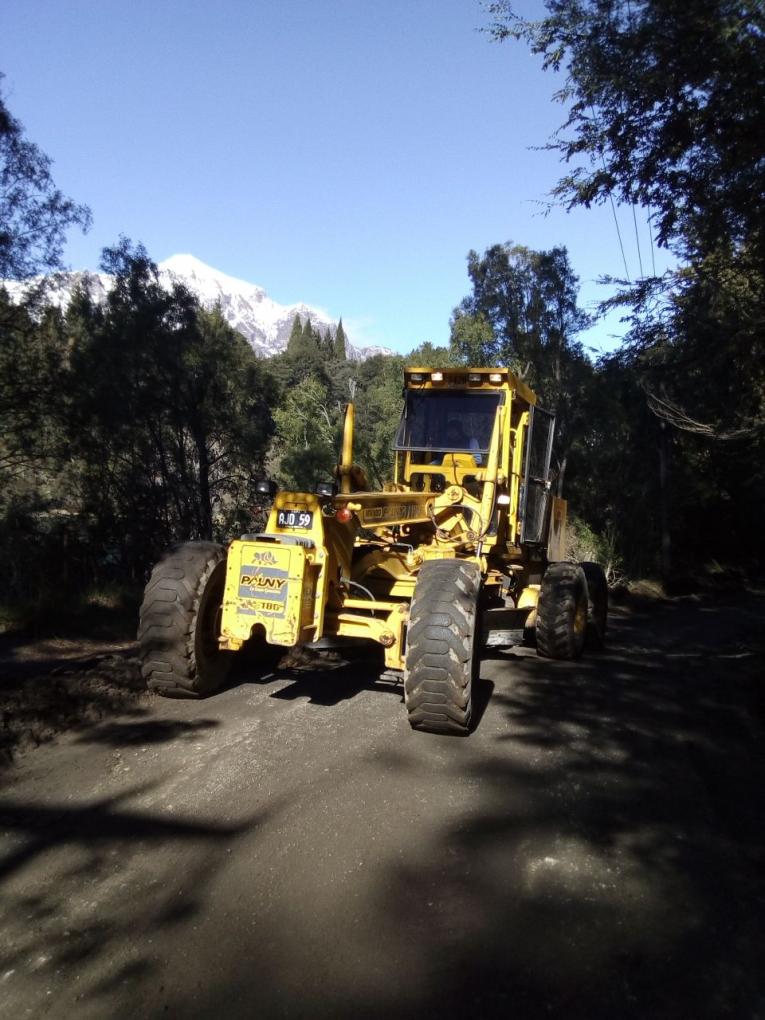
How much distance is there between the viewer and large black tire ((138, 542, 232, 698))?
233 inches

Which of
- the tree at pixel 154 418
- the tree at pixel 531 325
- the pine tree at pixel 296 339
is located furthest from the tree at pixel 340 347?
the tree at pixel 154 418

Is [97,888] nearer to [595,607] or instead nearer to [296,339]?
[595,607]

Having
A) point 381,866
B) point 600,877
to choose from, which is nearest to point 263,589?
point 381,866

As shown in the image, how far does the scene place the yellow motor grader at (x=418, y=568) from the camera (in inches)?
214

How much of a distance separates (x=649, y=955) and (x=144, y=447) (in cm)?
1439

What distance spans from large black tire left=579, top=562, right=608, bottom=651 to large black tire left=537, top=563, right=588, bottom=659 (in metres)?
1.06

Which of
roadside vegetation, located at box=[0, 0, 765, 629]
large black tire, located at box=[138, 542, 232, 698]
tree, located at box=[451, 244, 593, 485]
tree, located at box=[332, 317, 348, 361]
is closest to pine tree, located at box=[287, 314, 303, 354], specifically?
tree, located at box=[332, 317, 348, 361]

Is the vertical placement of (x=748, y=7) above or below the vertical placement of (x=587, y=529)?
above

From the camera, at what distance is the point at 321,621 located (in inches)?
221

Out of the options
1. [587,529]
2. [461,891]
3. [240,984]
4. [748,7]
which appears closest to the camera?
[240,984]

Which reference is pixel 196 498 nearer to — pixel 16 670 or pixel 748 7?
pixel 16 670

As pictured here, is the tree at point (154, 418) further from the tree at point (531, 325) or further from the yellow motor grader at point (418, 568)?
the tree at point (531, 325)

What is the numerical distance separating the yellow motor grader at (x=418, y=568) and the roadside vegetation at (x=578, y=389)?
974 millimetres

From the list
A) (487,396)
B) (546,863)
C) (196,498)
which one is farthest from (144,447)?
(546,863)
